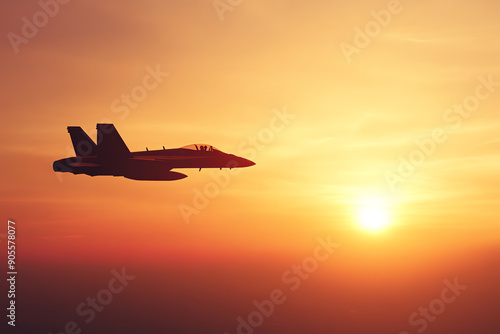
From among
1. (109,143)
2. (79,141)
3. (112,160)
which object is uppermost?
(79,141)

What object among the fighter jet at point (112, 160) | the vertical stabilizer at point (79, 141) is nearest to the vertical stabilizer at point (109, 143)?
the fighter jet at point (112, 160)

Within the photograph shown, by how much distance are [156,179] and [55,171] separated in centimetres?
1077

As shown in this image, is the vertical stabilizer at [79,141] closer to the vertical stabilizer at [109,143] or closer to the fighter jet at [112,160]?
the fighter jet at [112,160]

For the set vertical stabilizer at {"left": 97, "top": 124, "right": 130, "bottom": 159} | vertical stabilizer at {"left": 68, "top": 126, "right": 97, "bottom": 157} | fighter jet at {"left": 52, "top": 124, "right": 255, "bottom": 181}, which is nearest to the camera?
fighter jet at {"left": 52, "top": 124, "right": 255, "bottom": 181}

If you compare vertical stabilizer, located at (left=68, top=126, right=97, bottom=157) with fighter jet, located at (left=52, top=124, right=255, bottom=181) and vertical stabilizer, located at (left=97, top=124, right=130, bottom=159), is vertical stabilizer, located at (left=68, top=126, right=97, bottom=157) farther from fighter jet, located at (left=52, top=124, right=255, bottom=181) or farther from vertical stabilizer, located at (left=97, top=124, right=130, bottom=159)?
vertical stabilizer, located at (left=97, top=124, right=130, bottom=159)

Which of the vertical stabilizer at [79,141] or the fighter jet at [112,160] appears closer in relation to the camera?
the fighter jet at [112,160]

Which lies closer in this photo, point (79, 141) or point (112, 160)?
point (112, 160)

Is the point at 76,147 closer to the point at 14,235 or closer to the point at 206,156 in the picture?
the point at 206,156

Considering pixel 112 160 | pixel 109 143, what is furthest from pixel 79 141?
pixel 112 160

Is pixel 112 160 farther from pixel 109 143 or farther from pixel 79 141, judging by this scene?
pixel 79 141

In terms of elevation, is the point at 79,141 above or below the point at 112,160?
above

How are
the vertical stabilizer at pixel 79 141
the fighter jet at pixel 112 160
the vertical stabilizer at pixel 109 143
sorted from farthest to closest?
the vertical stabilizer at pixel 79 141
the vertical stabilizer at pixel 109 143
the fighter jet at pixel 112 160

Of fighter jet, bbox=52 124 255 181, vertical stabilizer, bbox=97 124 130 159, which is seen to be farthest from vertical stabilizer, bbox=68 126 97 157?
vertical stabilizer, bbox=97 124 130 159

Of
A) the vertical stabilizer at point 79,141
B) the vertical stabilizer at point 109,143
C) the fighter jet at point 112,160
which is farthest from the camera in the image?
the vertical stabilizer at point 79,141
